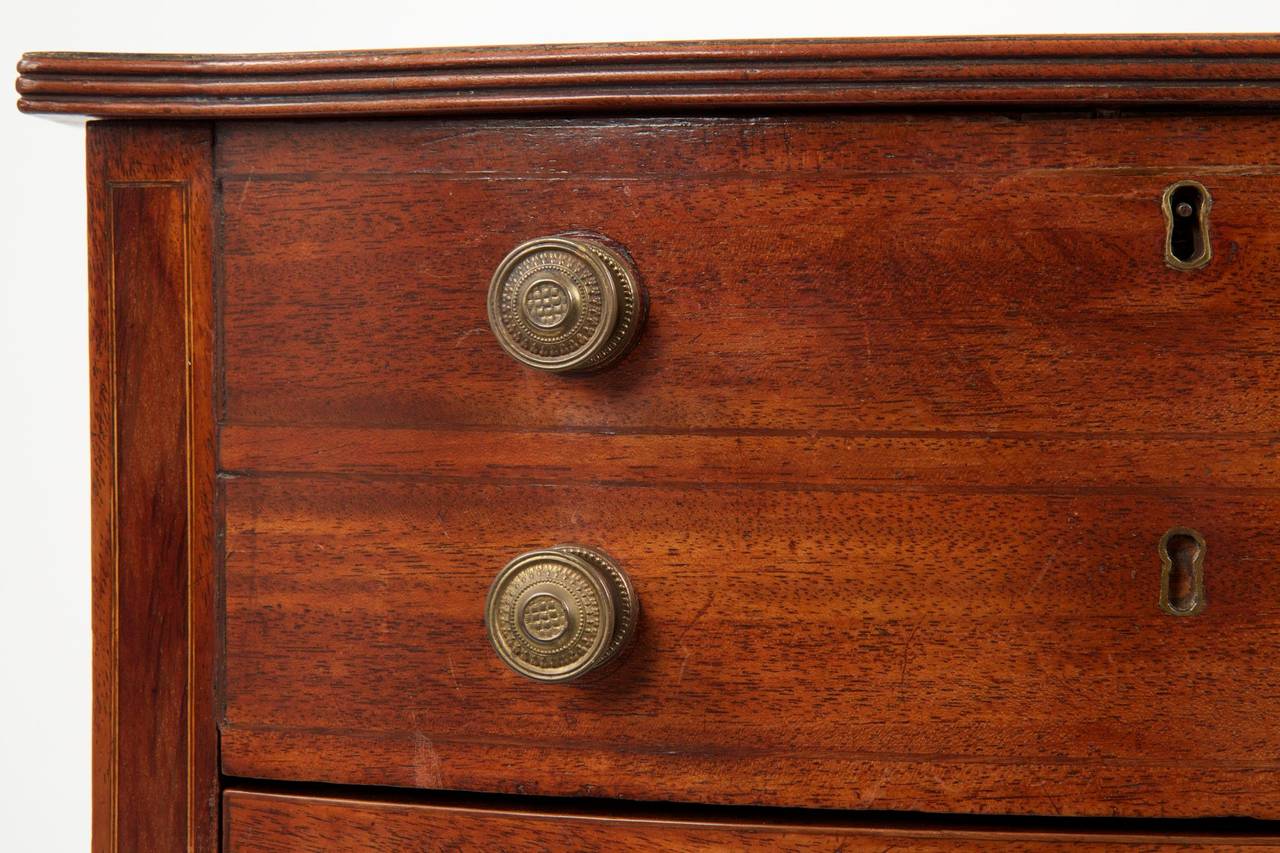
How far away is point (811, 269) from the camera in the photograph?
2.00ft

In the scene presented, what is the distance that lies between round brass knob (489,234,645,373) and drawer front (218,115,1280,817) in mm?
31

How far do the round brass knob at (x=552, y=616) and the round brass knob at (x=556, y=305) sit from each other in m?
0.10

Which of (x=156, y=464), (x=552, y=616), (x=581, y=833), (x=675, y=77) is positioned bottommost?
→ (x=581, y=833)

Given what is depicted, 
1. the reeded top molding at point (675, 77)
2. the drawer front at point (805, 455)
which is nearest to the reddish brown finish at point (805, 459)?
the drawer front at point (805, 455)

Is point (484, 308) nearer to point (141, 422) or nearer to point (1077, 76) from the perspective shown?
point (141, 422)

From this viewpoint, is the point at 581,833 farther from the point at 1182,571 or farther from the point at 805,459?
the point at 1182,571

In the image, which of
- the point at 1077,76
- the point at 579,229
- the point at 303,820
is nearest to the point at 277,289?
the point at 579,229

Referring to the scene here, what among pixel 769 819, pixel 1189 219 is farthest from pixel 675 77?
pixel 769 819

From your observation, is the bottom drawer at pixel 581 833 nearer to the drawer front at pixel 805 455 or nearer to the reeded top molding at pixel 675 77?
the drawer front at pixel 805 455

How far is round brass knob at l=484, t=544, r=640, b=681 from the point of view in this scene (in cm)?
59

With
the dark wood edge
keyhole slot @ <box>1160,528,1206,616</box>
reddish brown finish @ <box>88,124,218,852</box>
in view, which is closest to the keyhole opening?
keyhole slot @ <box>1160,528,1206,616</box>

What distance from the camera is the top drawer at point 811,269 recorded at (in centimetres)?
59

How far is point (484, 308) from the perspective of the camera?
625 mm

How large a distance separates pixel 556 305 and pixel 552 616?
16 centimetres
